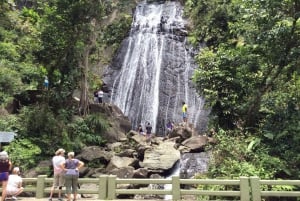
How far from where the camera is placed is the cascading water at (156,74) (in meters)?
27.8

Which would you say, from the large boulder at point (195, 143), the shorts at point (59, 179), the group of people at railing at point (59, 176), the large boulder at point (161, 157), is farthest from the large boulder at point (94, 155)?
the shorts at point (59, 179)

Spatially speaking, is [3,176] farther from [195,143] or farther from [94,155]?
[195,143]

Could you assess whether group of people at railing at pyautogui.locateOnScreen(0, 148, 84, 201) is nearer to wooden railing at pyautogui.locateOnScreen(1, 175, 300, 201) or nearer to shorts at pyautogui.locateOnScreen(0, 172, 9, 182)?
shorts at pyautogui.locateOnScreen(0, 172, 9, 182)

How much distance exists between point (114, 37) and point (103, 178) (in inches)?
1002

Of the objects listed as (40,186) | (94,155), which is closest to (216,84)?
(94,155)

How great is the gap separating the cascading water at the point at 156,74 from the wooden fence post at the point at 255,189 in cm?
1611

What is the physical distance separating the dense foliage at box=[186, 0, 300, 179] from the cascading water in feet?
31.4

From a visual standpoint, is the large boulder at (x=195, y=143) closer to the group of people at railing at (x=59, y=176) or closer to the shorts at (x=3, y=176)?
the group of people at railing at (x=59, y=176)

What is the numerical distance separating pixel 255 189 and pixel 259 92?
21.5 feet

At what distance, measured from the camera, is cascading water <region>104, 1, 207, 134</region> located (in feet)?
91.2

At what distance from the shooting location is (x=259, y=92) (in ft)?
52.3

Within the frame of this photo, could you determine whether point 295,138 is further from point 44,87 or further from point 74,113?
point 44,87

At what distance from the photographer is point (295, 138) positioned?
13.9 meters

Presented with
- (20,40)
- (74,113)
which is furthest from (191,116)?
(20,40)
